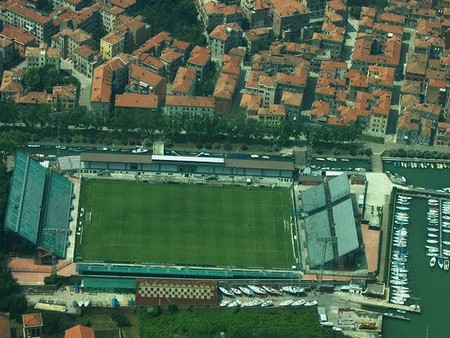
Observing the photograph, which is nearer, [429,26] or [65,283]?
[65,283]

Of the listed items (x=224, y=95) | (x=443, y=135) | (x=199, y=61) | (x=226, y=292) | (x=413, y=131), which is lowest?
(x=226, y=292)

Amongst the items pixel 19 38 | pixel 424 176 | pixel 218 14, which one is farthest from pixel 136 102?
pixel 424 176

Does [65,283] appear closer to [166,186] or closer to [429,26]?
[166,186]

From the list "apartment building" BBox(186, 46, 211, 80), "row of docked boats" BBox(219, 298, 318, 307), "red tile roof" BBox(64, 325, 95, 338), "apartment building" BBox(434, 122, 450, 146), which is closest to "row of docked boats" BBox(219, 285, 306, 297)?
"row of docked boats" BBox(219, 298, 318, 307)

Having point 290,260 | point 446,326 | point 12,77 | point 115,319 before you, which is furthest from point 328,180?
point 12,77

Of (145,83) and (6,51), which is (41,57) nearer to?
(6,51)

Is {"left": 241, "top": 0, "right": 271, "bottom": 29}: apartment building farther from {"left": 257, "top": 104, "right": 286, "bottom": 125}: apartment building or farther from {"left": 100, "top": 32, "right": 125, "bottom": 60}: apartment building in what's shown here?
{"left": 257, "top": 104, "right": 286, "bottom": 125}: apartment building

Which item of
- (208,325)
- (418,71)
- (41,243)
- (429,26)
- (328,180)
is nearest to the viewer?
(208,325)
